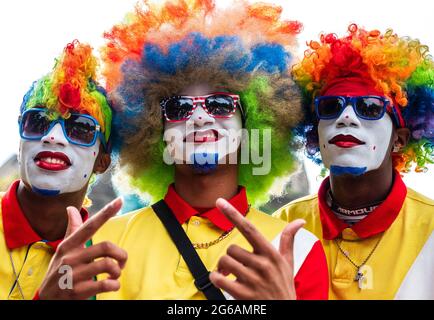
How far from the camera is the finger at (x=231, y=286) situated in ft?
11.4

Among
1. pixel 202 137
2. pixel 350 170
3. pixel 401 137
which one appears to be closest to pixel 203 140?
pixel 202 137

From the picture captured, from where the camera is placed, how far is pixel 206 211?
4.39 meters

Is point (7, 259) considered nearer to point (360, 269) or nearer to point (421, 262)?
point (360, 269)

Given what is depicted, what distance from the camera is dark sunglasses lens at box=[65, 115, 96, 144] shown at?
4.81 m

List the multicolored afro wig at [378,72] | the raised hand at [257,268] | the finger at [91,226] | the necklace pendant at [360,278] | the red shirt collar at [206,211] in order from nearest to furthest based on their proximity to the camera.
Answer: the finger at [91,226] → the raised hand at [257,268] → the red shirt collar at [206,211] → the necklace pendant at [360,278] → the multicolored afro wig at [378,72]

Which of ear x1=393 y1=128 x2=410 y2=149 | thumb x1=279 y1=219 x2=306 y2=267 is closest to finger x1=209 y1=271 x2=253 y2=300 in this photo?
thumb x1=279 y1=219 x2=306 y2=267

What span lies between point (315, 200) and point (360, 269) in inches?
27.9

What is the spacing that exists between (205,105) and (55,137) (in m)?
1.02

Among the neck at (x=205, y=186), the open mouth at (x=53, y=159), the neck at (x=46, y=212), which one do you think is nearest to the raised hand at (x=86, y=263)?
the neck at (x=205, y=186)

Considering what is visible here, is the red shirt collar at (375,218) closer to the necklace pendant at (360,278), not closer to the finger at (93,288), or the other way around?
the necklace pendant at (360,278)

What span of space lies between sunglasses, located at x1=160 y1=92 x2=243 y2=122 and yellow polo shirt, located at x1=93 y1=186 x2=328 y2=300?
0.46 m

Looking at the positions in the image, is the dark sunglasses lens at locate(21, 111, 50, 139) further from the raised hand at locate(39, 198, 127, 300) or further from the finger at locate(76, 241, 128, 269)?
the finger at locate(76, 241, 128, 269)

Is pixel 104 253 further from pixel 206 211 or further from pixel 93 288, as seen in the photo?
pixel 206 211
